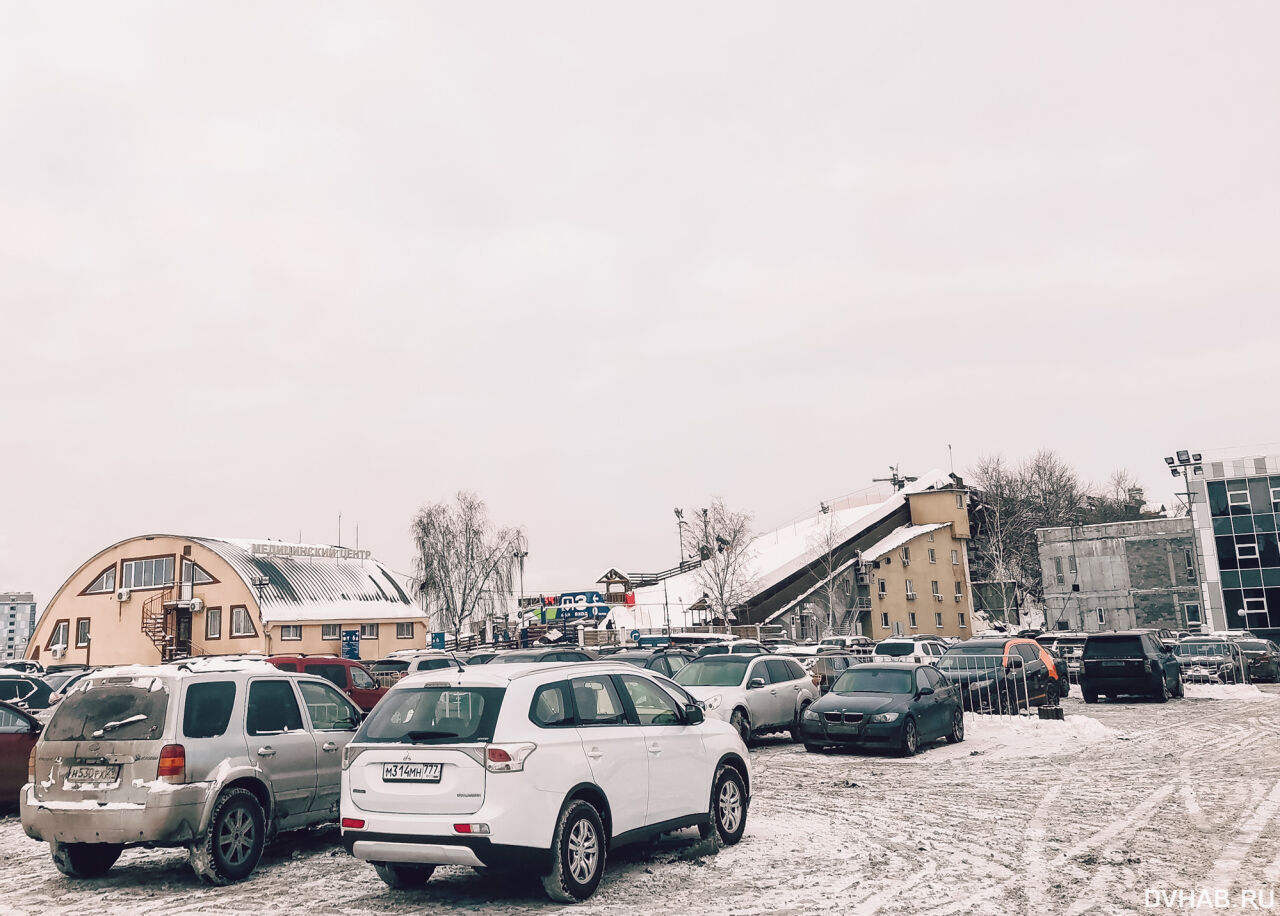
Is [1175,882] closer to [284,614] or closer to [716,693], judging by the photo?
[716,693]

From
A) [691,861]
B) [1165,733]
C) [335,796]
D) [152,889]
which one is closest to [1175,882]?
[691,861]

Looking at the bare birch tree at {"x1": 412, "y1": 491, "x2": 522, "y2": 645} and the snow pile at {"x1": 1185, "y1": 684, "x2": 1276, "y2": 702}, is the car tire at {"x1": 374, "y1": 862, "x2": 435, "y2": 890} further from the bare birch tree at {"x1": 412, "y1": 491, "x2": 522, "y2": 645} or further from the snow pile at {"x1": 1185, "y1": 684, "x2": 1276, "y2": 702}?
the bare birch tree at {"x1": 412, "y1": 491, "x2": 522, "y2": 645}

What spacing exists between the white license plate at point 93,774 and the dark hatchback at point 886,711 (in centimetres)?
1214

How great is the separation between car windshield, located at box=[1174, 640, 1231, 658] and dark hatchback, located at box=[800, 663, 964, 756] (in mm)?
20198

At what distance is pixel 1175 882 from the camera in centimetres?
820

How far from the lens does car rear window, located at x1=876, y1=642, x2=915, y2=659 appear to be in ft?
123

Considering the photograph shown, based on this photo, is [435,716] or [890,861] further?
[890,861]

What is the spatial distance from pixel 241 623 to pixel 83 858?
1836 inches

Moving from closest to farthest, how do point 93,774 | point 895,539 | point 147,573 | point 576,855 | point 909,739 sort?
1. point 576,855
2. point 93,774
3. point 909,739
4. point 147,573
5. point 895,539

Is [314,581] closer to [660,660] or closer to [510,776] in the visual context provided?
[660,660]

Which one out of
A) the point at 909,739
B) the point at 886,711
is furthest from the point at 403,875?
the point at 909,739

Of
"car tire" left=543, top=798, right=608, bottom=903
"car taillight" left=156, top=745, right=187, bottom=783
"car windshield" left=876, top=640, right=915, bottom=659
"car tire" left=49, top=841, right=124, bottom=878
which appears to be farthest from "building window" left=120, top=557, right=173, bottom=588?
"car tire" left=543, top=798, right=608, bottom=903

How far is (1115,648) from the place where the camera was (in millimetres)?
27734

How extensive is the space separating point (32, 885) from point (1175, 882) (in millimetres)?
9853
